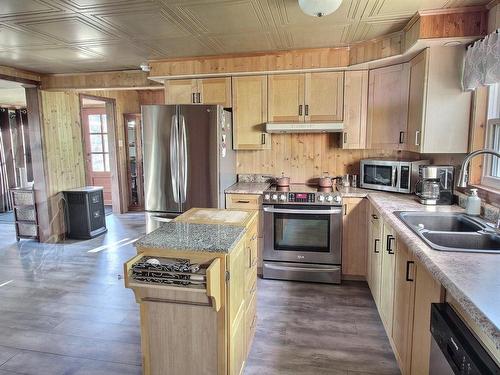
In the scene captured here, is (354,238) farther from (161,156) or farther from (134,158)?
(134,158)

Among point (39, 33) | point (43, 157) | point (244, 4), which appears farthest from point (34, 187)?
point (244, 4)

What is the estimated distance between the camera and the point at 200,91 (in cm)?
371

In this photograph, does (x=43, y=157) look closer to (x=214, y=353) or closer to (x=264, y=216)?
(x=264, y=216)

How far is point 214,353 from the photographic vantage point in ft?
5.52

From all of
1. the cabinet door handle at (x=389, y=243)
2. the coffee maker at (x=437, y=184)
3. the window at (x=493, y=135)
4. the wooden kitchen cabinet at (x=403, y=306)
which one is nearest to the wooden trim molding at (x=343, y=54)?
the window at (x=493, y=135)

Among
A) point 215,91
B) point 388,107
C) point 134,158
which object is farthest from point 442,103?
point 134,158

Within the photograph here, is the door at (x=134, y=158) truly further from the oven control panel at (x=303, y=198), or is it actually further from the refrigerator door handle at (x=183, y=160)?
the oven control panel at (x=303, y=198)

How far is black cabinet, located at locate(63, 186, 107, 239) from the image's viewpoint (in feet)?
15.9

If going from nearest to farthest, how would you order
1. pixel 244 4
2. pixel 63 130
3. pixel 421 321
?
pixel 421 321
pixel 244 4
pixel 63 130

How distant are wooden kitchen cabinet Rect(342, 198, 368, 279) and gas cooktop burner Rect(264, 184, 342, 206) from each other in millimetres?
134

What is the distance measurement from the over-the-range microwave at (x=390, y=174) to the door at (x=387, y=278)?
84 centimetres

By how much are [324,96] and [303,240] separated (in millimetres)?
1501

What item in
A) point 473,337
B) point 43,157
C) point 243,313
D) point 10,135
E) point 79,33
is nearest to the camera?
point 473,337

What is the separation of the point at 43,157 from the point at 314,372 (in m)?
4.46
